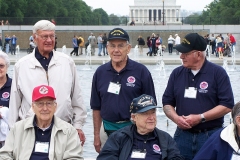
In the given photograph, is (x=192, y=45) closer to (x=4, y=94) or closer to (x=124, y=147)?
(x=124, y=147)

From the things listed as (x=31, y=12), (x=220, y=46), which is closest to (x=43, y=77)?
(x=220, y=46)

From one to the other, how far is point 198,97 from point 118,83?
835 mm

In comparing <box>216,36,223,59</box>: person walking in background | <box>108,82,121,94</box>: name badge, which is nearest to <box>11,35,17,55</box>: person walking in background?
<box>216,36,223,59</box>: person walking in background

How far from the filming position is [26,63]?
6.47m

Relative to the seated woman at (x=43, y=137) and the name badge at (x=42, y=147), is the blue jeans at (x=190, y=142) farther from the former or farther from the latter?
the name badge at (x=42, y=147)

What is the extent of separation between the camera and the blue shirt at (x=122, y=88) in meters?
6.37

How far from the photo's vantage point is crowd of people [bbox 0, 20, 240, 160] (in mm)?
5758

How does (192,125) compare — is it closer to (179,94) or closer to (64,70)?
(179,94)

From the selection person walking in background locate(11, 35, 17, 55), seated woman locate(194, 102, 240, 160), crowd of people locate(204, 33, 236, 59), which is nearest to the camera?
seated woman locate(194, 102, 240, 160)

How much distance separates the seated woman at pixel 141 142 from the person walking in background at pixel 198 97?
0.46 metres

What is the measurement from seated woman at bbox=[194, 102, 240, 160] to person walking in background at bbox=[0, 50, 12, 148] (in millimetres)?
2709

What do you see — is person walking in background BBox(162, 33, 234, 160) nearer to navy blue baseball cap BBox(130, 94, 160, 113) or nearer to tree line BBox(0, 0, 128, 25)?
navy blue baseball cap BBox(130, 94, 160, 113)

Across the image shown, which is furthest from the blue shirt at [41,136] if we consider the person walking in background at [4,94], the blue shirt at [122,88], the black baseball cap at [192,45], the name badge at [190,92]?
the black baseball cap at [192,45]

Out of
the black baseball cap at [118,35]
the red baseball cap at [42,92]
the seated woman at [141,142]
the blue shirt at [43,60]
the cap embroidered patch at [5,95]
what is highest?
the black baseball cap at [118,35]
